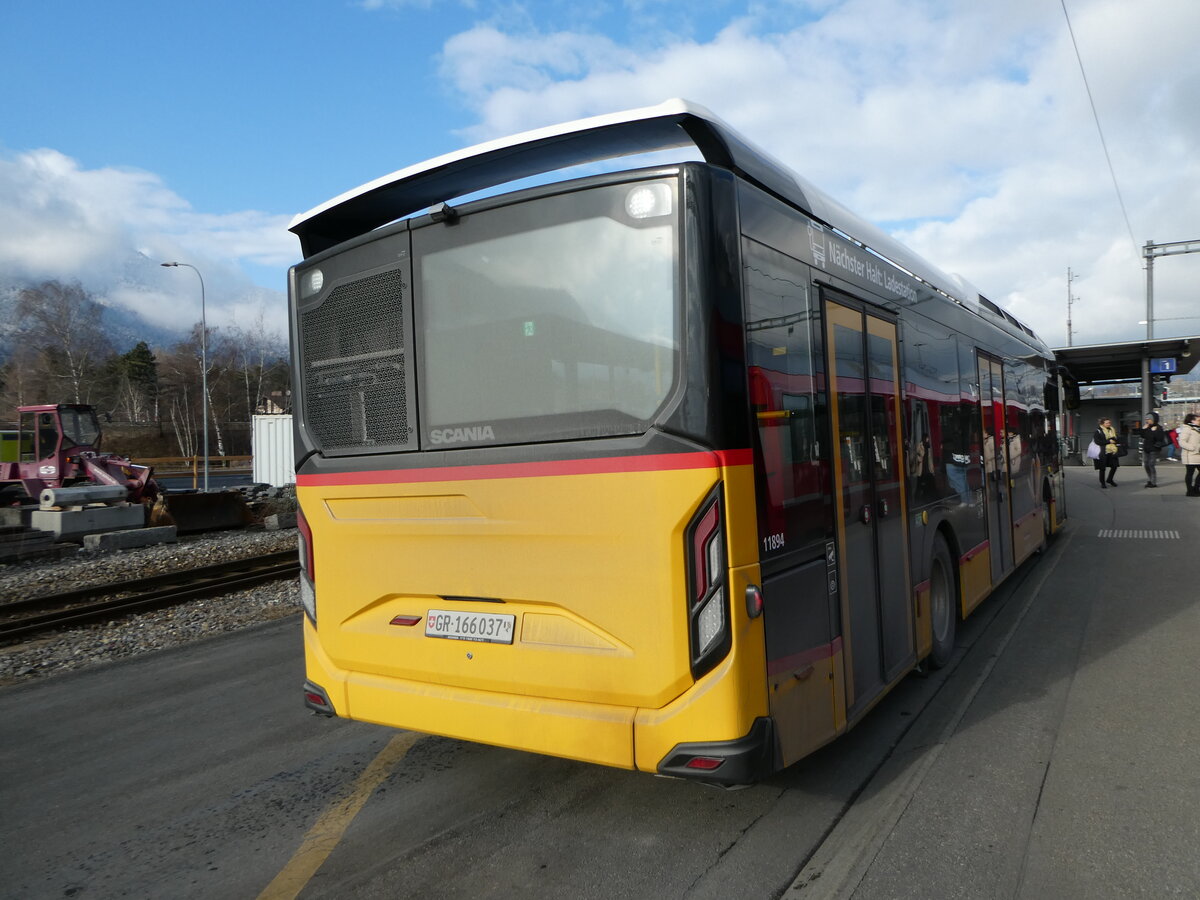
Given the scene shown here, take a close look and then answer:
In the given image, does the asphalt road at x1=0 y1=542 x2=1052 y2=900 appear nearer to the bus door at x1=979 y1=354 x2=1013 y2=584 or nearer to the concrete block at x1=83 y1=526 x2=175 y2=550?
the bus door at x1=979 y1=354 x2=1013 y2=584

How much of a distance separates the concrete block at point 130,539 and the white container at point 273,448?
10.2 metres

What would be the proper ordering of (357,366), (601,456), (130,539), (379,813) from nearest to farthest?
(601,456), (379,813), (357,366), (130,539)

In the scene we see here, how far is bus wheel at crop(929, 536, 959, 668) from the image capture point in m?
5.69

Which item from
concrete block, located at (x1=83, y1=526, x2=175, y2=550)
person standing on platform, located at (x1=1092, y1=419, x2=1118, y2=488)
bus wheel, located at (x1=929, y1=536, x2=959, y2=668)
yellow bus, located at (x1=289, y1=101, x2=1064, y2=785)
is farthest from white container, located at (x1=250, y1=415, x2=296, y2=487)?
yellow bus, located at (x1=289, y1=101, x2=1064, y2=785)

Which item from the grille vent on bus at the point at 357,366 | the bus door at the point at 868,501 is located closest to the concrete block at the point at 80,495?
the grille vent on bus at the point at 357,366

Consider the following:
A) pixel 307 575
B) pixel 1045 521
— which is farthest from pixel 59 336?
pixel 307 575

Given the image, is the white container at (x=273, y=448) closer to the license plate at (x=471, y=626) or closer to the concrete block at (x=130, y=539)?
the concrete block at (x=130, y=539)

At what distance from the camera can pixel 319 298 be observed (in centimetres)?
437

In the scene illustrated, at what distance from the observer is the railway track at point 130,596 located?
963 centimetres

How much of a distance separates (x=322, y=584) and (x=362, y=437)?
79cm

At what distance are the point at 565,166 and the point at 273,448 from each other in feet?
91.4

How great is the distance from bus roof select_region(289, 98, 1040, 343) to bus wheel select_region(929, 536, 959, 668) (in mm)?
2087

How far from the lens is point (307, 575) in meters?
4.39

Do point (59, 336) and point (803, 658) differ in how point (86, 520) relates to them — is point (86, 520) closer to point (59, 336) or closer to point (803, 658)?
point (803, 658)
